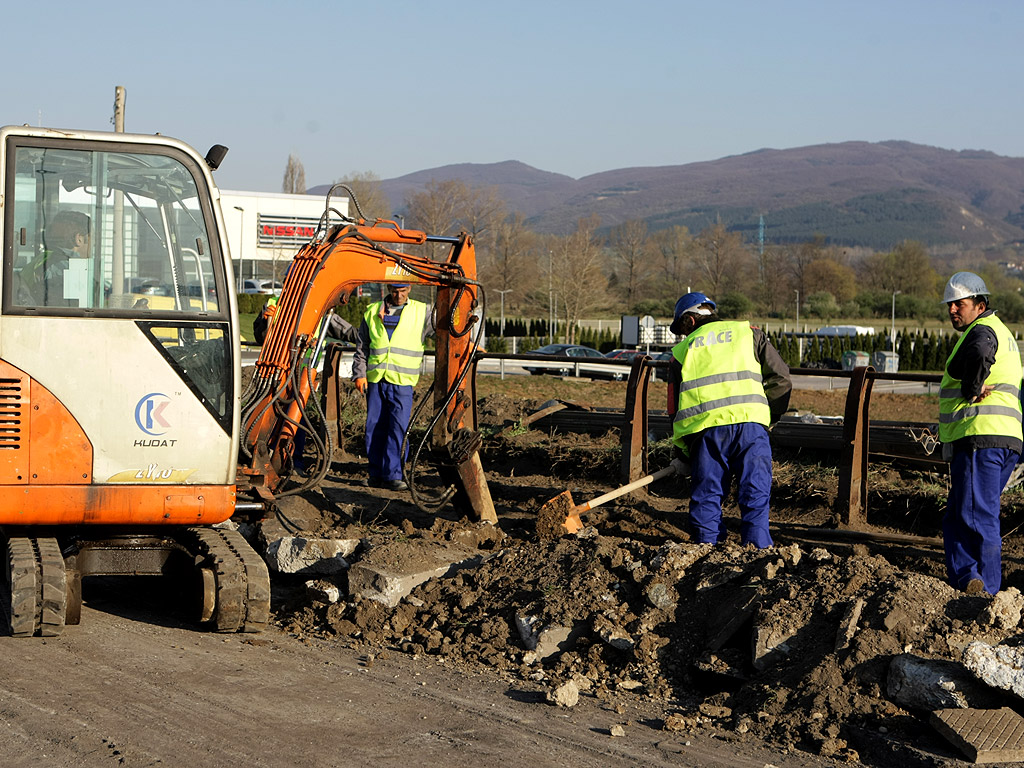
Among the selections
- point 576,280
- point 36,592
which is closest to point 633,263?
point 576,280

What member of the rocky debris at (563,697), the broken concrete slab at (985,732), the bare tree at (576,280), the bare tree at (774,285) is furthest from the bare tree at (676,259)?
the broken concrete slab at (985,732)

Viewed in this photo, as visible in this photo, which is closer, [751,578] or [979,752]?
[979,752]

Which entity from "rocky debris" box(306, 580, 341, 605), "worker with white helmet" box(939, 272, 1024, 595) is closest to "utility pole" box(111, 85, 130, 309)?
"rocky debris" box(306, 580, 341, 605)

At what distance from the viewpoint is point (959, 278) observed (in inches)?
266

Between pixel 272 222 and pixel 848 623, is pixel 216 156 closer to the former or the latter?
pixel 848 623

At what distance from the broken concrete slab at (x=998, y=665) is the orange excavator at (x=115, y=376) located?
Answer: 3.58 m

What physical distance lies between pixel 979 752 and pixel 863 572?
140cm

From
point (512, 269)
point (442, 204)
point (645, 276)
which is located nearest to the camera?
point (512, 269)

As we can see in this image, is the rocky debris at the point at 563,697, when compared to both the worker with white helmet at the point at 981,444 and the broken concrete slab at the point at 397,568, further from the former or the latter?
the worker with white helmet at the point at 981,444

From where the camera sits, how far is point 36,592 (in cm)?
575

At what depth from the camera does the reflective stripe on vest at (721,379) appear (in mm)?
6969

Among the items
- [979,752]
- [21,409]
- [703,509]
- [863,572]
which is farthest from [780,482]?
[21,409]

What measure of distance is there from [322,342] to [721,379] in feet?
8.66

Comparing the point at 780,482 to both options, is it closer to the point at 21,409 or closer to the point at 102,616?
the point at 102,616
